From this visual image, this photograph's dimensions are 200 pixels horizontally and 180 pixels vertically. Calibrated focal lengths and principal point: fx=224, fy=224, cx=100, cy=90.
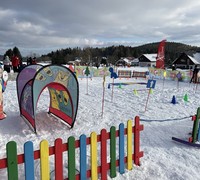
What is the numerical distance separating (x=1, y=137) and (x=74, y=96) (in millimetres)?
2112

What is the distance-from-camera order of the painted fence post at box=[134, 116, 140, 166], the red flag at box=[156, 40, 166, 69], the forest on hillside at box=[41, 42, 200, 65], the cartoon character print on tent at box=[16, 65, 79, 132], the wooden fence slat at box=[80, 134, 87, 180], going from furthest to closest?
the forest on hillside at box=[41, 42, 200, 65] → the red flag at box=[156, 40, 166, 69] → the cartoon character print on tent at box=[16, 65, 79, 132] → the painted fence post at box=[134, 116, 140, 166] → the wooden fence slat at box=[80, 134, 87, 180]

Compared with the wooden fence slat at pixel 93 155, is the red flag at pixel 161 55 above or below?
above

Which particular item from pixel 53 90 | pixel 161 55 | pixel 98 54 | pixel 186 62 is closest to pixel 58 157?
pixel 53 90

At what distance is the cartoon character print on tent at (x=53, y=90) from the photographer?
5753 millimetres

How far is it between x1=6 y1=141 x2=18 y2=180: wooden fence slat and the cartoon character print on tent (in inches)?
120

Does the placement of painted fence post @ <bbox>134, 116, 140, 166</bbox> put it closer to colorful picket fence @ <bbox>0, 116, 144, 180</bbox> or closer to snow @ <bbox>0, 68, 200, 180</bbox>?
colorful picket fence @ <bbox>0, 116, 144, 180</bbox>

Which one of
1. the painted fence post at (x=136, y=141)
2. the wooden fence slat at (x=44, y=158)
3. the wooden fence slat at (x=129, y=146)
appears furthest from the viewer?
the painted fence post at (x=136, y=141)

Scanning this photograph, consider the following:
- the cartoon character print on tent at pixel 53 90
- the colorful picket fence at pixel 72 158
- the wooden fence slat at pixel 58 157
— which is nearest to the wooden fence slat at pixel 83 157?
the colorful picket fence at pixel 72 158

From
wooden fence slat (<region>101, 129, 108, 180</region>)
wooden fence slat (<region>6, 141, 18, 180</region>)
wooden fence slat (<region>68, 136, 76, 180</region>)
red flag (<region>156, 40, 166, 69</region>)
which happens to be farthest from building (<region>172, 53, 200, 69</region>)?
wooden fence slat (<region>6, 141, 18, 180</region>)

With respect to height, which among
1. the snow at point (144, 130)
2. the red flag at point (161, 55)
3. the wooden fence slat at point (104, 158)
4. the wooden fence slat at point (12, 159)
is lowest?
the snow at point (144, 130)

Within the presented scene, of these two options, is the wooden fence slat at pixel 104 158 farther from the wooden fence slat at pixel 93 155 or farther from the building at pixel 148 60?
the building at pixel 148 60

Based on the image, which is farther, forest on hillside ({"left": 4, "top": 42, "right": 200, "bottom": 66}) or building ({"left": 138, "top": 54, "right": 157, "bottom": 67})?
forest on hillside ({"left": 4, "top": 42, "right": 200, "bottom": 66})

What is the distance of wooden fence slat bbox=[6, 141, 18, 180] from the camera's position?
263cm

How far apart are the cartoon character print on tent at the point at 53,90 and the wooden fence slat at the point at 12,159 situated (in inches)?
120
